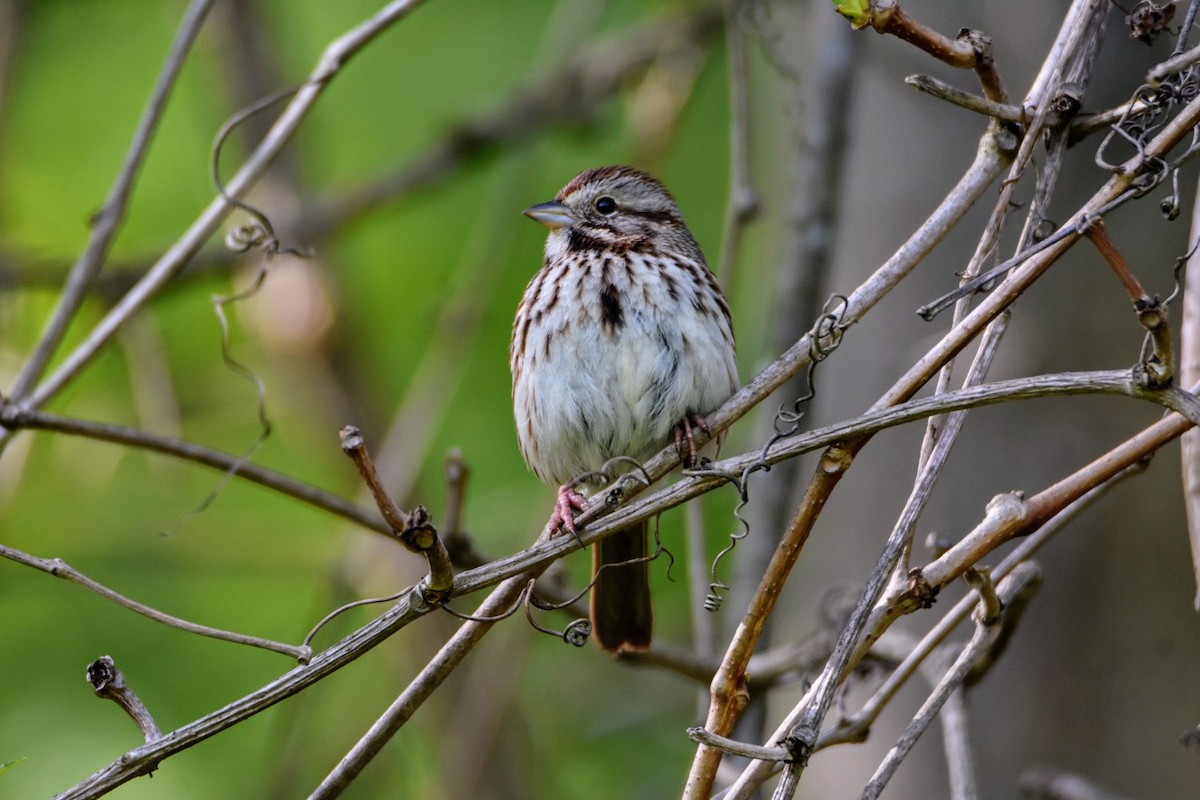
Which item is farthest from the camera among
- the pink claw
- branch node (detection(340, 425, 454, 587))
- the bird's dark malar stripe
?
the bird's dark malar stripe

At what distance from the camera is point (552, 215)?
3.40 metres

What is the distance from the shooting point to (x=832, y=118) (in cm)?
338

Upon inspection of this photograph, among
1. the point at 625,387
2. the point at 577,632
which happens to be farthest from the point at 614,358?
the point at 577,632

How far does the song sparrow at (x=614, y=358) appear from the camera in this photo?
300 cm

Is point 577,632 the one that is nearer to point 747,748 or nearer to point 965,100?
point 747,748

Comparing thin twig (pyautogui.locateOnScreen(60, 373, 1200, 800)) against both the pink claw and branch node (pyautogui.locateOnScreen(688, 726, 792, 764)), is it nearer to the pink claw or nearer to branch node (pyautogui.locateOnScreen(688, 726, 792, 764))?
branch node (pyautogui.locateOnScreen(688, 726, 792, 764))

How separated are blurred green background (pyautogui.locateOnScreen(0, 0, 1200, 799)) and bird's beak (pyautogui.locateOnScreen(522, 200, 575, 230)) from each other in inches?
21.9

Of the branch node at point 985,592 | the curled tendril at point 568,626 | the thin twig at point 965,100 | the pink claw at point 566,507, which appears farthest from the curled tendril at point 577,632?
the thin twig at point 965,100

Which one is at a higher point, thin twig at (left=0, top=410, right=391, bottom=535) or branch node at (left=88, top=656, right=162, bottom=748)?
thin twig at (left=0, top=410, right=391, bottom=535)

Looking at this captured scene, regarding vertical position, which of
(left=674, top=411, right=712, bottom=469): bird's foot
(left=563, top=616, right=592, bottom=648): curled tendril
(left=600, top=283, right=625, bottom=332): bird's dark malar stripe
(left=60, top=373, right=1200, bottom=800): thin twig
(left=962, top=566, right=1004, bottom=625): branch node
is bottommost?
(left=60, top=373, right=1200, bottom=800): thin twig

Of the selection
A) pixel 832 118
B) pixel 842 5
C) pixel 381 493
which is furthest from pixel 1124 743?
pixel 381 493

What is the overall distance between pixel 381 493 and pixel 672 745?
11.6 ft

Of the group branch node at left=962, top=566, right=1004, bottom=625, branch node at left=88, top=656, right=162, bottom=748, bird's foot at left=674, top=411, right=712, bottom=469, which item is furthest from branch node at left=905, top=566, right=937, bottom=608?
branch node at left=88, top=656, right=162, bottom=748

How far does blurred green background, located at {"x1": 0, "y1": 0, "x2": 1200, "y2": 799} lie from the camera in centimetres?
303
